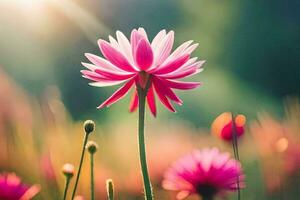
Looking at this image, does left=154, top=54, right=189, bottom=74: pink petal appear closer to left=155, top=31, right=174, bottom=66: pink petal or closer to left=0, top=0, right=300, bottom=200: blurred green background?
left=155, top=31, right=174, bottom=66: pink petal

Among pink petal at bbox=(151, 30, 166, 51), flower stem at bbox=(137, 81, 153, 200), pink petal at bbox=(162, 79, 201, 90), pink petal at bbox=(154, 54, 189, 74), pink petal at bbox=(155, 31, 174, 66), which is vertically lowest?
flower stem at bbox=(137, 81, 153, 200)

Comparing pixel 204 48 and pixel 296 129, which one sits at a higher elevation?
pixel 204 48

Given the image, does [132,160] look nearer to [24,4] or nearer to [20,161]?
[20,161]

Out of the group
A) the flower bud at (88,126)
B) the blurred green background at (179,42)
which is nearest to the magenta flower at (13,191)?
the flower bud at (88,126)

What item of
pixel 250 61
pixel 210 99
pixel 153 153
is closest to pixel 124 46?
pixel 153 153

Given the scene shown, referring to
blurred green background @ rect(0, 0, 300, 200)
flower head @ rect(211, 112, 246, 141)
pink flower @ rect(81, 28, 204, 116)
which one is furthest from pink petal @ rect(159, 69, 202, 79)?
blurred green background @ rect(0, 0, 300, 200)

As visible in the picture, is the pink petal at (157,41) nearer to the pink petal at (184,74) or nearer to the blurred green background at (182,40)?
the pink petal at (184,74)
